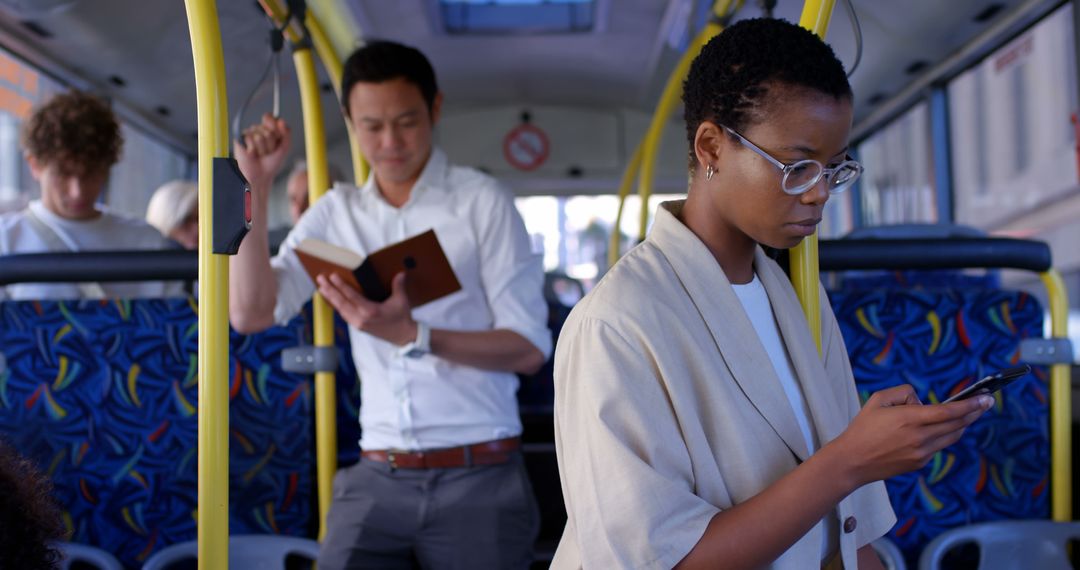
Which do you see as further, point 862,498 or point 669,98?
point 669,98

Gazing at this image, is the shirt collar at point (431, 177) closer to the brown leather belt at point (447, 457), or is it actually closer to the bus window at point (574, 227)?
the brown leather belt at point (447, 457)

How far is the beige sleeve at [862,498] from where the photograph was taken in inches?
65.7

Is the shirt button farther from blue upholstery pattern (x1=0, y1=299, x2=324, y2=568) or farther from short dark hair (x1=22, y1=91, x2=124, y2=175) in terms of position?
short dark hair (x1=22, y1=91, x2=124, y2=175)

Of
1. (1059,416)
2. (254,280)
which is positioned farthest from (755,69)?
(1059,416)

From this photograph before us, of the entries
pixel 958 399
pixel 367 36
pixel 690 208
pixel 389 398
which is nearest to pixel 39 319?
pixel 389 398

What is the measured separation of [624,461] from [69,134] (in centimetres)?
269

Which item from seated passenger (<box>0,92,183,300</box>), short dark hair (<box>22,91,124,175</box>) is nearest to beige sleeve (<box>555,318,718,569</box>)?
seated passenger (<box>0,92,183,300</box>)

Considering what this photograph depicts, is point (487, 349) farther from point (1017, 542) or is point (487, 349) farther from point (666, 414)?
point (1017, 542)

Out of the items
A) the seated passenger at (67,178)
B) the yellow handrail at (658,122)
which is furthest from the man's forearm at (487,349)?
the seated passenger at (67,178)

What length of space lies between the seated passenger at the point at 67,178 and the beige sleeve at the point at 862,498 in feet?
7.42

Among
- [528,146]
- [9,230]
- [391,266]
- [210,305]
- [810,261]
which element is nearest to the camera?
[210,305]

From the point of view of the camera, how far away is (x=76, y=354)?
2.70m

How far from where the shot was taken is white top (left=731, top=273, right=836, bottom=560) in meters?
1.50

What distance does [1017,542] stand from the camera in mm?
2645
